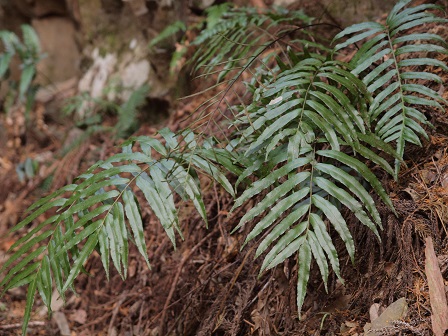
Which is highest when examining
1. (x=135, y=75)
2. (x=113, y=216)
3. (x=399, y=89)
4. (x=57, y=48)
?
(x=57, y=48)

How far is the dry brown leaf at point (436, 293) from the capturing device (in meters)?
1.57

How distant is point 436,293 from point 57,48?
4.96 metres

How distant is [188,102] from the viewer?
369 centimetres

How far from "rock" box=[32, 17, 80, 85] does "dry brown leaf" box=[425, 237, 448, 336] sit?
4.68 meters

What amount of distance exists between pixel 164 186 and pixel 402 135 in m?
0.91

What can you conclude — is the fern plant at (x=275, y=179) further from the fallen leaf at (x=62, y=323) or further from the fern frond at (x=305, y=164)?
the fallen leaf at (x=62, y=323)

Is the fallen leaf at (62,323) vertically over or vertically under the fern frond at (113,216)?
under

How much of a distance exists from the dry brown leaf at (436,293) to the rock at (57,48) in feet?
15.4

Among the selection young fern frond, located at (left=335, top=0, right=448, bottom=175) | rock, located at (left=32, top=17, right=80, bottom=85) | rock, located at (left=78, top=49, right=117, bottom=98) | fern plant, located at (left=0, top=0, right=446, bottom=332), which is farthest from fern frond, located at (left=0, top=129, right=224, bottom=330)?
rock, located at (left=32, top=17, right=80, bottom=85)

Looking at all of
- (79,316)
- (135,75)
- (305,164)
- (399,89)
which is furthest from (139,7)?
(305,164)

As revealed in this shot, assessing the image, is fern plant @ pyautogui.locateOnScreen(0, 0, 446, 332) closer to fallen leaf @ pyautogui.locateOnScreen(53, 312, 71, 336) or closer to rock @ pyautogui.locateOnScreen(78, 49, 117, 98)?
fallen leaf @ pyautogui.locateOnScreen(53, 312, 71, 336)

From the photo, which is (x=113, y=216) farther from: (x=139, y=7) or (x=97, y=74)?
(x=97, y=74)

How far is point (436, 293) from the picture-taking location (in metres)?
1.65

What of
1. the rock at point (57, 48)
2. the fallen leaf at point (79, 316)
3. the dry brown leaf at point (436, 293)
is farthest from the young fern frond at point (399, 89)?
the rock at point (57, 48)
